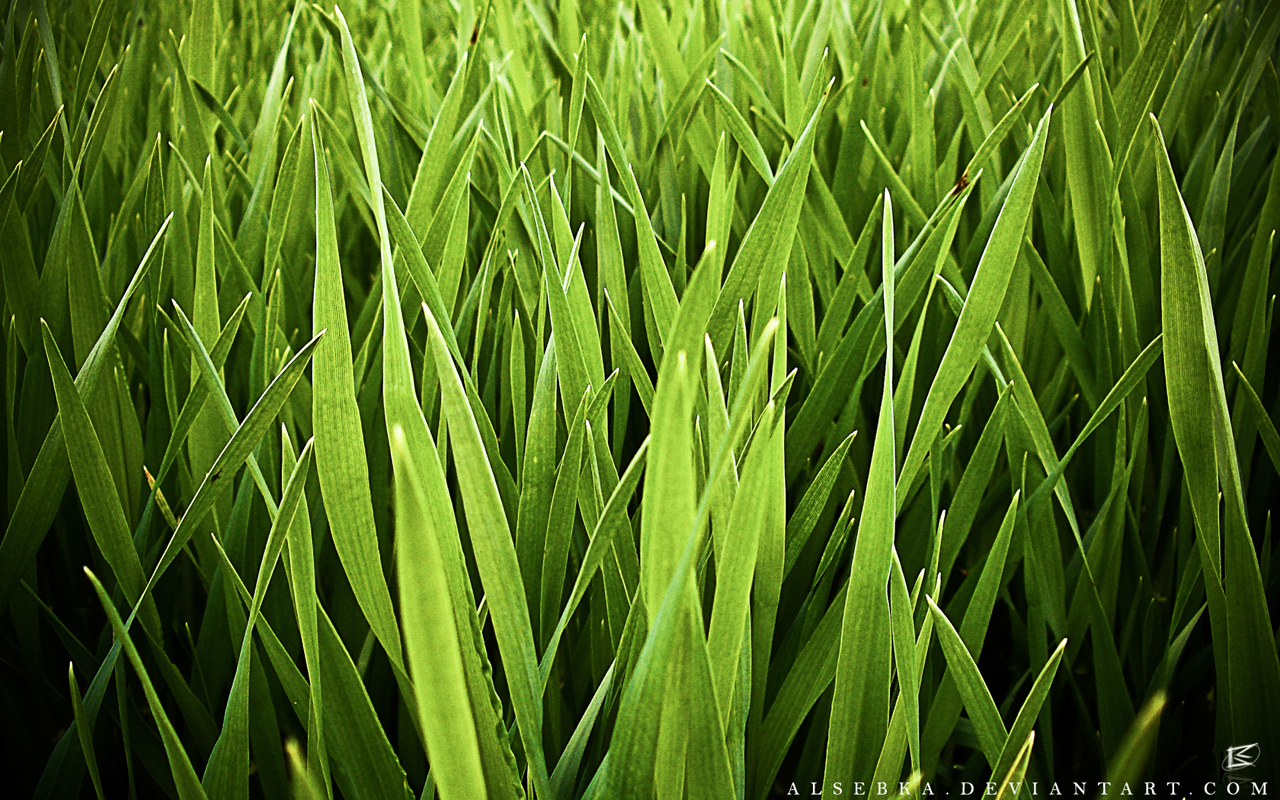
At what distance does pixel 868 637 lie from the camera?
11.4 inches

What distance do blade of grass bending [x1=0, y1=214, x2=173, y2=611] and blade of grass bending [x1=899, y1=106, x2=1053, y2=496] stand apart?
0.38 m

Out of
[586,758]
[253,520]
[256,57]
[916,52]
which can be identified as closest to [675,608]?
[586,758]

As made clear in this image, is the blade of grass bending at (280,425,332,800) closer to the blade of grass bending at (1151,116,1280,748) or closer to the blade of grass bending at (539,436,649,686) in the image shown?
the blade of grass bending at (539,436,649,686)

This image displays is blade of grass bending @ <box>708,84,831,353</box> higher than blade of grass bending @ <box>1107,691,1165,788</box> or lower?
higher

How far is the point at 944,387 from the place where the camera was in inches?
13.1

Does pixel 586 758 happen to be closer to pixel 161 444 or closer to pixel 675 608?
pixel 675 608

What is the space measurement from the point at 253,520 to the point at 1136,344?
21.2 inches

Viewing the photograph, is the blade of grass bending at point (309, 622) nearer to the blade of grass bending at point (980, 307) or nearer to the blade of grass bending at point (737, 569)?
the blade of grass bending at point (737, 569)

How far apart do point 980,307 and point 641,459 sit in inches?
7.2

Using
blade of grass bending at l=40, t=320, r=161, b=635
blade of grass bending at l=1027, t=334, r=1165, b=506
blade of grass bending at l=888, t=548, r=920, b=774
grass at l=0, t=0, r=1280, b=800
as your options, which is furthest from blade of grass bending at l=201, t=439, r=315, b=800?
blade of grass bending at l=1027, t=334, r=1165, b=506

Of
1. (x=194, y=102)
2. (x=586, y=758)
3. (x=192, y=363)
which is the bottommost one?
(x=586, y=758)

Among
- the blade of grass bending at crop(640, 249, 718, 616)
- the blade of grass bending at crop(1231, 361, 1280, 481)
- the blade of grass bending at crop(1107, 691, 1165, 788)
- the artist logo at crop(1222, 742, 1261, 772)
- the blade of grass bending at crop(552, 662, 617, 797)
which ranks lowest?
the artist logo at crop(1222, 742, 1261, 772)

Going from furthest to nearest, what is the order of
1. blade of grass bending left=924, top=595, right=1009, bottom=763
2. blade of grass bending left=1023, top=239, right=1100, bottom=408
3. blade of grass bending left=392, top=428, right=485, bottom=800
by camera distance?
blade of grass bending left=1023, top=239, right=1100, bottom=408 → blade of grass bending left=924, top=595, right=1009, bottom=763 → blade of grass bending left=392, top=428, right=485, bottom=800

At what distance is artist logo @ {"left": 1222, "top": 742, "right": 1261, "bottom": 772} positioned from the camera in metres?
0.32
